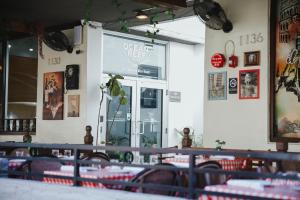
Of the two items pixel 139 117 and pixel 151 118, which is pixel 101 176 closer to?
pixel 139 117

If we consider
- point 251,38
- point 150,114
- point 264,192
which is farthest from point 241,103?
point 150,114

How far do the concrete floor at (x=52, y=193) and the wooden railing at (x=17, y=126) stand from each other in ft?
20.6

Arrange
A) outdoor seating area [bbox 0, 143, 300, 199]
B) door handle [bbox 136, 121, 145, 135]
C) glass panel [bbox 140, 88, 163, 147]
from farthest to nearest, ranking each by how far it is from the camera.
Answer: glass panel [bbox 140, 88, 163, 147], door handle [bbox 136, 121, 145, 135], outdoor seating area [bbox 0, 143, 300, 199]

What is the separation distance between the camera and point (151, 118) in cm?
1185

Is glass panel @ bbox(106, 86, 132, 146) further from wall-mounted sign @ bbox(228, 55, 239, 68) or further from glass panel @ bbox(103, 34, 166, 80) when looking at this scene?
wall-mounted sign @ bbox(228, 55, 239, 68)

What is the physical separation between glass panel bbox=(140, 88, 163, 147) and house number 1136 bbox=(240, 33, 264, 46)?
4.49 m

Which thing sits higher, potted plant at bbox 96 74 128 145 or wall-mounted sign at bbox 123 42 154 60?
wall-mounted sign at bbox 123 42 154 60

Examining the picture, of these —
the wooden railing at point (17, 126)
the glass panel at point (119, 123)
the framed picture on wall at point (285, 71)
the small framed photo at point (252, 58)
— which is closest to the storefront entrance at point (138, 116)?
the glass panel at point (119, 123)

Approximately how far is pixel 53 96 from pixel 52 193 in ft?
21.1

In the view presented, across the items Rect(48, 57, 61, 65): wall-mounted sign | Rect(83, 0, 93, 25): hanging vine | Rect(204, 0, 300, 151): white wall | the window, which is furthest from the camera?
the window

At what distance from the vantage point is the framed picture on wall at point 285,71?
675 centimetres

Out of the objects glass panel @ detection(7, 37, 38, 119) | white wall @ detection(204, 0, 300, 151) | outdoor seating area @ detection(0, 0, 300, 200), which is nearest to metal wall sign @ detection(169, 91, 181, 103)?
outdoor seating area @ detection(0, 0, 300, 200)

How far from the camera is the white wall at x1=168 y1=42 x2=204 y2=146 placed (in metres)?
12.3

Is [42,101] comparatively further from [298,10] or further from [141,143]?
[298,10]
